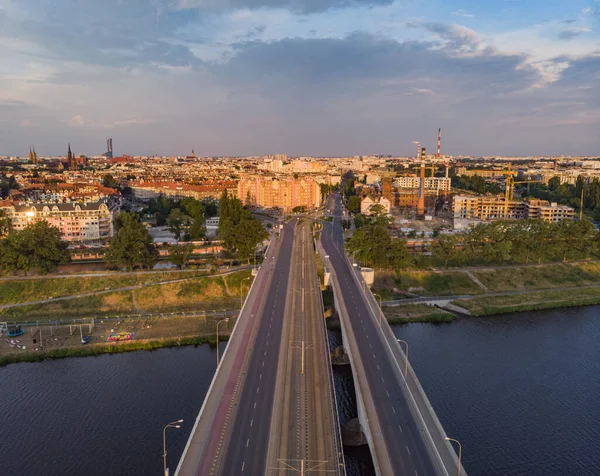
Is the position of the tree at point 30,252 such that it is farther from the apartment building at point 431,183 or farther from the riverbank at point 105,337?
the apartment building at point 431,183

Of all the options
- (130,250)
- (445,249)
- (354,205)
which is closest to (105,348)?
(130,250)

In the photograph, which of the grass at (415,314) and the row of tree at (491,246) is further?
the row of tree at (491,246)

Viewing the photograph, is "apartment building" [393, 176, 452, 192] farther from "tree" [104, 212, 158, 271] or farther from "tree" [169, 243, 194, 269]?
"tree" [104, 212, 158, 271]

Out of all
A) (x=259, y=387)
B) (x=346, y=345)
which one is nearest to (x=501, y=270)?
(x=346, y=345)

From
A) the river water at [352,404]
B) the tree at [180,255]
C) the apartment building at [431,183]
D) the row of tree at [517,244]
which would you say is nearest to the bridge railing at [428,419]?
the river water at [352,404]

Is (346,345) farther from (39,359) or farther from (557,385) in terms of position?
(39,359)

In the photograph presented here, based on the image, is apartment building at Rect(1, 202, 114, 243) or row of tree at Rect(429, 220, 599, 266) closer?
row of tree at Rect(429, 220, 599, 266)

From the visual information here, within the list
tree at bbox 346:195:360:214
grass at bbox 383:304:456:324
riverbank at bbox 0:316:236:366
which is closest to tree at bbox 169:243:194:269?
riverbank at bbox 0:316:236:366
